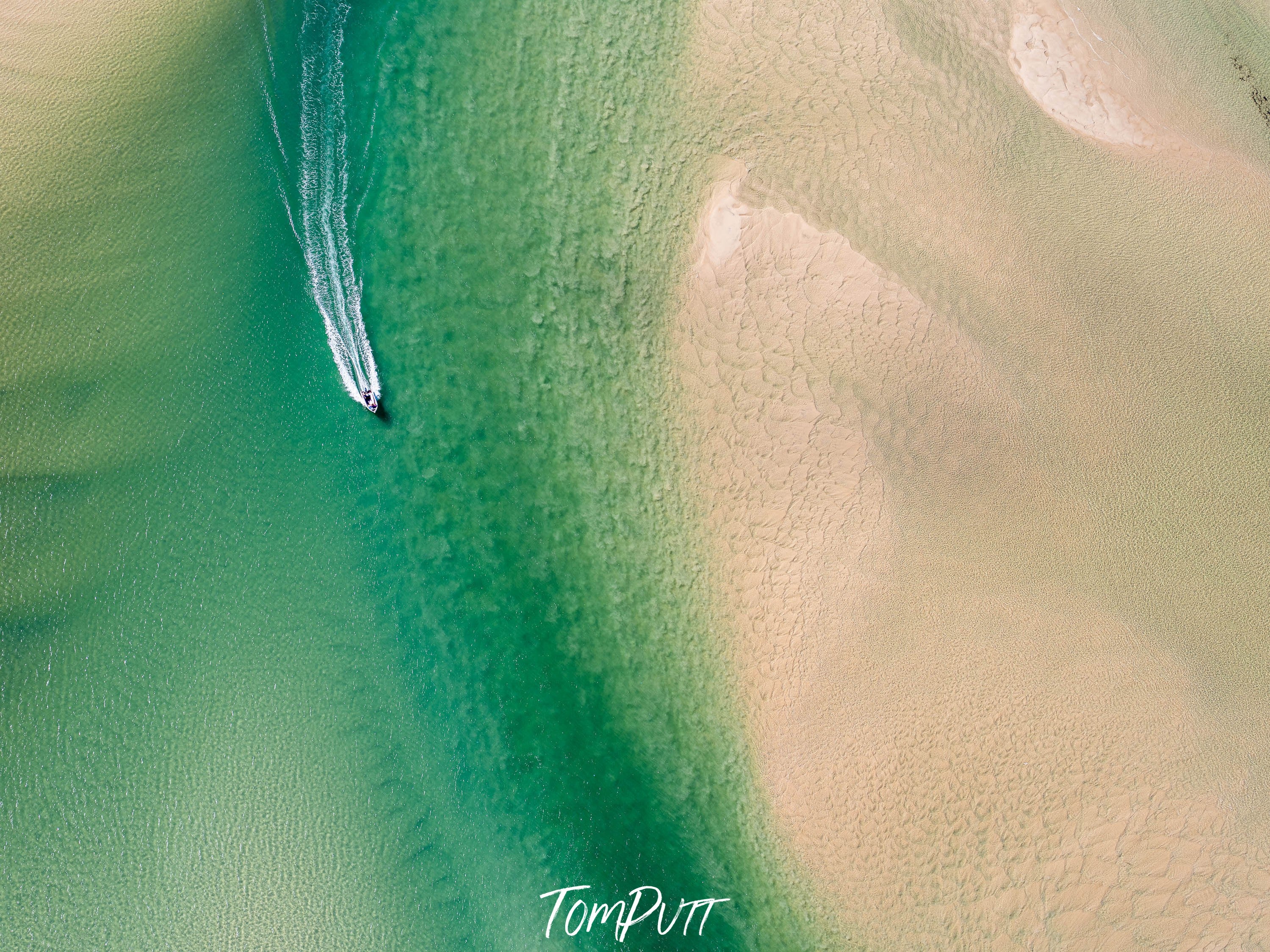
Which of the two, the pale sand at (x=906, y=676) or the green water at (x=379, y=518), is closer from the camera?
the pale sand at (x=906, y=676)

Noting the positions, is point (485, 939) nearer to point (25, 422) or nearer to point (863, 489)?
point (863, 489)

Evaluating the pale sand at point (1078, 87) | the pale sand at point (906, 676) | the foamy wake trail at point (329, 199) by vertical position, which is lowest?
the pale sand at point (906, 676)

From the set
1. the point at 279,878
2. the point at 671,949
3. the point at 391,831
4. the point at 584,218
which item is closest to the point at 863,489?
the point at 584,218

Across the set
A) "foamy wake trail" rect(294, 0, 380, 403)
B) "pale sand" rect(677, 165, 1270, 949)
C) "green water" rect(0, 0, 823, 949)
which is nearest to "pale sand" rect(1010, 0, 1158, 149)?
"pale sand" rect(677, 165, 1270, 949)

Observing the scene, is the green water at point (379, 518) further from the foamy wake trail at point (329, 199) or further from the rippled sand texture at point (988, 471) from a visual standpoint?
the rippled sand texture at point (988, 471)

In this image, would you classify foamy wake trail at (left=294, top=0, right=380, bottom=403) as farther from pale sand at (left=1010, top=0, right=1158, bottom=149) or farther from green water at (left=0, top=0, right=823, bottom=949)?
pale sand at (left=1010, top=0, right=1158, bottom=149)

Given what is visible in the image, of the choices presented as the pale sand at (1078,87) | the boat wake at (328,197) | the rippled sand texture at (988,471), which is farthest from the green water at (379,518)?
the pale sand at (1078,87)
